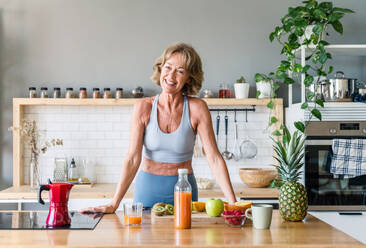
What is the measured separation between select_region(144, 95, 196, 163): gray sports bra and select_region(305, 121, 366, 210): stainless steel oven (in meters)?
1.74

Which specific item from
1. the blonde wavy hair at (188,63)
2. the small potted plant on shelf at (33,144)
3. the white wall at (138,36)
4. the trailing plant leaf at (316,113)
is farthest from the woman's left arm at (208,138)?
the small potted plant on shelf at (33,144)

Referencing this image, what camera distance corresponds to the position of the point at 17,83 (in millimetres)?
4820

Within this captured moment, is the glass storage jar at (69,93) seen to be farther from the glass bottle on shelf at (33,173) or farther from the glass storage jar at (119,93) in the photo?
the glass bottle on shelf at (33,173)

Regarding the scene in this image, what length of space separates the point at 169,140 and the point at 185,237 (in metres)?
0.90

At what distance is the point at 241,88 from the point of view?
15.2 ft

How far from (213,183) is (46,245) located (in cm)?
279

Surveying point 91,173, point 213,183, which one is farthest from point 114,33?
point 213,183

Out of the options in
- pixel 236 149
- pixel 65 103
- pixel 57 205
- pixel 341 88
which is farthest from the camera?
pixel 236 149

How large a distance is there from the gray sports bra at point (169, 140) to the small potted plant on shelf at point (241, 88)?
192 centimetres

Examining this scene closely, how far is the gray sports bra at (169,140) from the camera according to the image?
2.72 m

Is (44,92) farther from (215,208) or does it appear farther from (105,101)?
(215,208)

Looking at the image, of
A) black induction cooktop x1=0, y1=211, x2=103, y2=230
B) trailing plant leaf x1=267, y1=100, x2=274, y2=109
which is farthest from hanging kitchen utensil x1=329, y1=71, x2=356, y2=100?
black induction cooktop x1=0, y1=211, x2=103, y2=230

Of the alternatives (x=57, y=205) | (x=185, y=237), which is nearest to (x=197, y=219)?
(x=185, y=237)

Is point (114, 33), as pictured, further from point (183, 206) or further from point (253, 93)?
point (183, 206)
